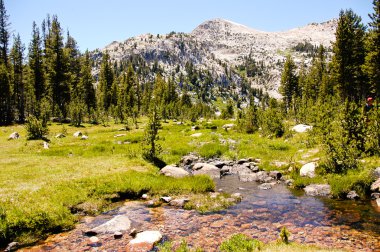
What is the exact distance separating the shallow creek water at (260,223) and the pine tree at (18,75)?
227 ft

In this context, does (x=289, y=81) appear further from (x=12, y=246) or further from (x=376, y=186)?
(x=12, y=246)

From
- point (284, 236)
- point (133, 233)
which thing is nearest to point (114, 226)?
point (133, 233)

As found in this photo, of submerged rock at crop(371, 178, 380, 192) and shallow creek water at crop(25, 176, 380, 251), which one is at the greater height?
submerged rock at crop(371, 178, 380, 192)

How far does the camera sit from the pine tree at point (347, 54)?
59.7 metres

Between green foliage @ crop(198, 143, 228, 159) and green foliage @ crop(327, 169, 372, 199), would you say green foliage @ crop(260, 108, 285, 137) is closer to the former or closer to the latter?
green foliage @ crop(198, 143, 228, 159)

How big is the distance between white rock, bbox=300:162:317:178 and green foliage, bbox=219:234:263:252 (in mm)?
13241

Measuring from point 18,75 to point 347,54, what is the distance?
83.7 m

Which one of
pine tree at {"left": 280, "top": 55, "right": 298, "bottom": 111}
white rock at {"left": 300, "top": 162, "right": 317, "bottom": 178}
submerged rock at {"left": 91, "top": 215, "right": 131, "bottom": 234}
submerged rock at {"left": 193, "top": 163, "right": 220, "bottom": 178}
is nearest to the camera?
submerged rock at {"left": 91, "top": 215, "right": 131, "bottom": 234}

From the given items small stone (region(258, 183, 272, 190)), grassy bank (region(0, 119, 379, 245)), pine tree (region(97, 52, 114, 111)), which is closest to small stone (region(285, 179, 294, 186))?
grassy bank (region(0, 119, 379, 245))

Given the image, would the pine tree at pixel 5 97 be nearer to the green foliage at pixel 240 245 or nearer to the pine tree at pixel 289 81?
the green foliage at pixel 240 245

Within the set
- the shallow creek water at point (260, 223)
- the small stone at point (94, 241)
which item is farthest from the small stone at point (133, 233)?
the small stone at point (94, 241)

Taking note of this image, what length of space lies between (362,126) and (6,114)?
246ft

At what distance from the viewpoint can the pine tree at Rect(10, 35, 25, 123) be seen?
7636 centimetres

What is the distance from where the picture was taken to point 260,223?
1501cm
